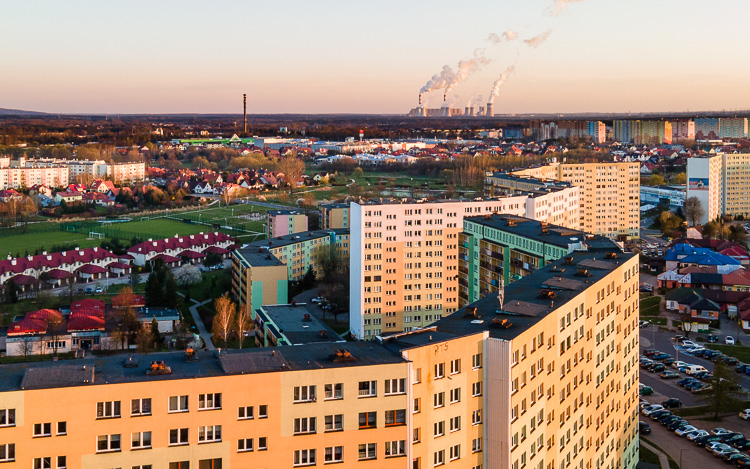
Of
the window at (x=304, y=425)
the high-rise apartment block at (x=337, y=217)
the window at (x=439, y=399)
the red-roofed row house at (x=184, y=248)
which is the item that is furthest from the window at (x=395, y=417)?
the high-rise apartment block at (x=337, y=217)

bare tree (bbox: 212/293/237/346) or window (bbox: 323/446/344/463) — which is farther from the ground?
window (bbox: 323/446/344/463)

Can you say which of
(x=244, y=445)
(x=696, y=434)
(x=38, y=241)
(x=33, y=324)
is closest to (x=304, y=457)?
(x=244, y=445)

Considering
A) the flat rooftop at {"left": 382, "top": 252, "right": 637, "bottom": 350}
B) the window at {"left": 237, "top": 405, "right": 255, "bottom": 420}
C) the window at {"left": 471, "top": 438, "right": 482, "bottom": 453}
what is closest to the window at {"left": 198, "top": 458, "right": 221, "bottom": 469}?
the window at {"left": 237, "top": 405, "right": 255, "bottom": 420}

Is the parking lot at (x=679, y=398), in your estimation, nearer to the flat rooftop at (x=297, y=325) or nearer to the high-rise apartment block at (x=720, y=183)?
the flat rooftop at (x=297, y=325)

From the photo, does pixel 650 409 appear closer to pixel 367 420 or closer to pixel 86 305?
pixel 367 420

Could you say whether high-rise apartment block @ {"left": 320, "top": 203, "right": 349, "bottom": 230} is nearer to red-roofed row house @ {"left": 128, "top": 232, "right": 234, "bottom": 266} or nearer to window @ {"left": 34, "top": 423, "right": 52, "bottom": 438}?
red-roofed row house @ {"left": 128, "top": 232, "right": 234, "bottom": 266}

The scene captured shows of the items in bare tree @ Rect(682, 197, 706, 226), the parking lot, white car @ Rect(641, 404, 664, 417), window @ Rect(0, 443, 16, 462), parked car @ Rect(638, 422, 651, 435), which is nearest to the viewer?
window @ Rect(0, 443, 16, 462)

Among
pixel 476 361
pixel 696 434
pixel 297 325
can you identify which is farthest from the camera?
pixel 297 325
